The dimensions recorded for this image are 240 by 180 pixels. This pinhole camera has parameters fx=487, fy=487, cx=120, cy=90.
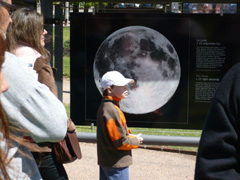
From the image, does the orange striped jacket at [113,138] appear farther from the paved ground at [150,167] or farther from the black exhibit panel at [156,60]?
the paved ground at [150,167]

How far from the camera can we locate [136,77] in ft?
17.7

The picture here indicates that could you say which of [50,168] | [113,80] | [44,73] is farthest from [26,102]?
[113,80]

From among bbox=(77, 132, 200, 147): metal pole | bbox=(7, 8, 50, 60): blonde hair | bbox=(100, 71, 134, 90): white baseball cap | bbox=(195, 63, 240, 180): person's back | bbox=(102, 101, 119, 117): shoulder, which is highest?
bbox=(7, 8, 50, 60): blonde hair

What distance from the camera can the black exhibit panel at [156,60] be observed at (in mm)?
5273

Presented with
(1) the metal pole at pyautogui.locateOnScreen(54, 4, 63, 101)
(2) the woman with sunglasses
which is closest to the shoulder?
(2) the woman with sunglasses

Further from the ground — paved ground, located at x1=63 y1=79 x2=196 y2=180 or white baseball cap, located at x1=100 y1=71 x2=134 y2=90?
white baseball cap, located at x1=100 y1=71 x2=134 y2=90

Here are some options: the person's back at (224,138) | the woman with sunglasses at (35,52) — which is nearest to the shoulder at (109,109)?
the woman with sunglasses at (35,52)

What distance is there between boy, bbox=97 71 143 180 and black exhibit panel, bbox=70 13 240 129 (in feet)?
3.35

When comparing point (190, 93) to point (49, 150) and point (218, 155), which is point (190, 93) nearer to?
point (49, 150)

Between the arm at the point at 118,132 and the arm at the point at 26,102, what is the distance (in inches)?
86.8

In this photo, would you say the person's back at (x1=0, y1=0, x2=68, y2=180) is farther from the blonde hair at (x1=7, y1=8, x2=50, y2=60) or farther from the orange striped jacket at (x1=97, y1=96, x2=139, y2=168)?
the orange striped jacket at (x1=97, y1=96, x2=139, y2=168)

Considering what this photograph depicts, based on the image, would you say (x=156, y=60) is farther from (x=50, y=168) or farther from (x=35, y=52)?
(x=50, y=168)

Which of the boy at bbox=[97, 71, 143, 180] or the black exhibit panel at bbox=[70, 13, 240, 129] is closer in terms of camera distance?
the boy at bbox=[97, 71, 143, 180]

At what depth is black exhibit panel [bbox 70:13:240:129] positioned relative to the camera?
5.27 metres
